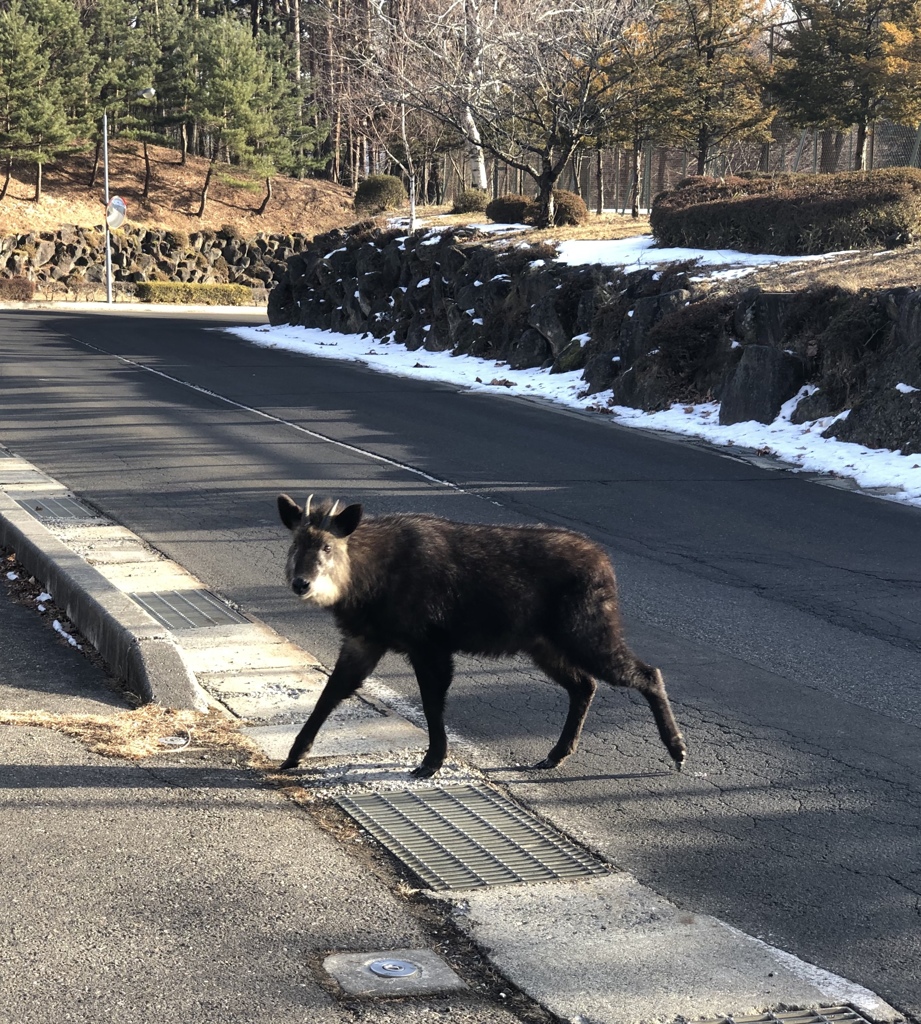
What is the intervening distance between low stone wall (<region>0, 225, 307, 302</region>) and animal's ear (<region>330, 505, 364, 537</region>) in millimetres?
49149

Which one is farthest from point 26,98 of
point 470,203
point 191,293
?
point 470,203

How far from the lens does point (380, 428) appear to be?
17.5 m

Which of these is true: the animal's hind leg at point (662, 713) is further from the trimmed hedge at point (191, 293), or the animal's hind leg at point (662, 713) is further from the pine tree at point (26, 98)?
the pine tree at point (26, 98)

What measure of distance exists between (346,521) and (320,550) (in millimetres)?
161

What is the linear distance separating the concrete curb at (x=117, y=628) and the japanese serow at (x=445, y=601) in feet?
3.45

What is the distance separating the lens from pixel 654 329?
841 inches

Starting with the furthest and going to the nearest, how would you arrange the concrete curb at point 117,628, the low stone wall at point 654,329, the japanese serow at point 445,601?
the low stone wall at point 654,329, the concrete curb at point 117,628, the japanese serow at point 445,601

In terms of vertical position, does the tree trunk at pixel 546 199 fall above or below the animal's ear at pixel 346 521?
above

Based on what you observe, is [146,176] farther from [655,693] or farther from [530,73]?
[655,693]

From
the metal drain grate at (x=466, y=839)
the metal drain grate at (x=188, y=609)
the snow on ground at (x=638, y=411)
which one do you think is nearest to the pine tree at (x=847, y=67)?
the snow on ground at (x=638, y=411)

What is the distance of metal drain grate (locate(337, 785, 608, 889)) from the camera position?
15.4 ft

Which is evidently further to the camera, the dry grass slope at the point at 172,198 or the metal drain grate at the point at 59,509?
the dry grass slope at the point at 172,198

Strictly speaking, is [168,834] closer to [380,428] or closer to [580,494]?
[580,494]

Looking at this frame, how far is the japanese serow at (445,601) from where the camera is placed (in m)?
5.41
